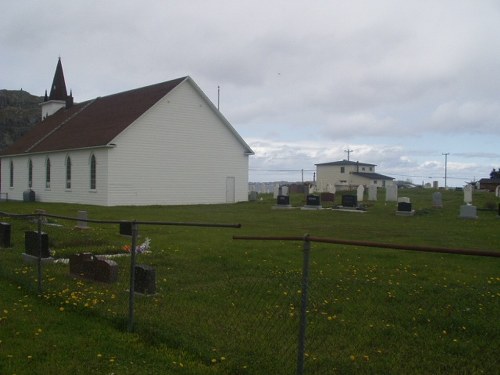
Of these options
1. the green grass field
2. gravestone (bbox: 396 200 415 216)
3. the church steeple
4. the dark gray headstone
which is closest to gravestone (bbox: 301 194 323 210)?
gravestone (bbox: 396 200 415 216)

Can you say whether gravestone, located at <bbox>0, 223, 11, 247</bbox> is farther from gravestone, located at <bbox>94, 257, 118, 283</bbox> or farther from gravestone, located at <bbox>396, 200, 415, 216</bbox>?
gravestone, located at <bbox>396, 200, 415, 216</bbox>

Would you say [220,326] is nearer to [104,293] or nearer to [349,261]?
[104,293]

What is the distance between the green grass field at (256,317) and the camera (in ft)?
18.3

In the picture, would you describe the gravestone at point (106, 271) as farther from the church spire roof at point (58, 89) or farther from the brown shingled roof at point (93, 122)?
the church spire roof at point (58, 89)

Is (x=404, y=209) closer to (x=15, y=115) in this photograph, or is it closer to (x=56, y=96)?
A: (x=56, y=96)

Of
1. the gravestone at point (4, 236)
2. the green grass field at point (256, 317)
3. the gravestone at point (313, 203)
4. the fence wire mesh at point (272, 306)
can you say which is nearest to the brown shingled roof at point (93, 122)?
the gravestone at point (313, 203)

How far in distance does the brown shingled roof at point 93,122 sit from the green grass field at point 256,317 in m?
23.6

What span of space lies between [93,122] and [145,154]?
7198 mm

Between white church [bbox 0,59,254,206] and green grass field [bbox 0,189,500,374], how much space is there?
21855 mm

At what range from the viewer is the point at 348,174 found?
84.6 m

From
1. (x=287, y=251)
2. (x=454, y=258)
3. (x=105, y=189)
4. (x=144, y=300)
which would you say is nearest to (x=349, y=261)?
(x=287, y=251)

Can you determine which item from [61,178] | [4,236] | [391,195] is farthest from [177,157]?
[4,236]

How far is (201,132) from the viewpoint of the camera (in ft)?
123

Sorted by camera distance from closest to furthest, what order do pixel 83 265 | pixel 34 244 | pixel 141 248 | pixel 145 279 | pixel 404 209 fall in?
pixel 145 279 → pixel 83 265 → pixel 34 244 → pixel 141 248 → pixel 404 209
